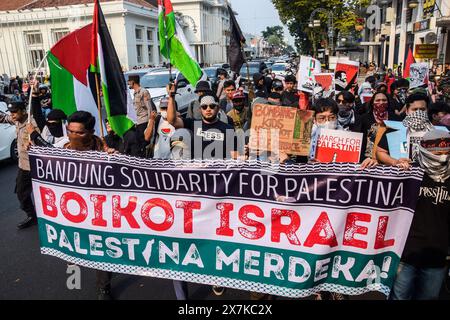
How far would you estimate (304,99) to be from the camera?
7.09m

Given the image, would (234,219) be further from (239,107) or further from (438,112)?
(438,112)

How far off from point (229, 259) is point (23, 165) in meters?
3.83

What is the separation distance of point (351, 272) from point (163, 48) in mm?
3731

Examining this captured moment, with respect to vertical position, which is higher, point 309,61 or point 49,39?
point 49,39

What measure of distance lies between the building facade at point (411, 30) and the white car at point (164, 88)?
691cm

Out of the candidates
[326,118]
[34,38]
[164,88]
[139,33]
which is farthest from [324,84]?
[139,33]

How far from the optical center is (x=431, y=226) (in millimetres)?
2666

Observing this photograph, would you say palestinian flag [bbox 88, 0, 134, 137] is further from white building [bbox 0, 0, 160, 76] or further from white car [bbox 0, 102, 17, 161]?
white building [bbox 0, 0, 160, 76]

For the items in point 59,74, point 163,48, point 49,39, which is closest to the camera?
point 59,74

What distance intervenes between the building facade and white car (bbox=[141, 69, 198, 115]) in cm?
691

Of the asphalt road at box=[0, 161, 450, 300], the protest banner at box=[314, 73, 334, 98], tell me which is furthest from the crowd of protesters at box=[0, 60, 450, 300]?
the protest banner at box=[314, 73, 334, 98]

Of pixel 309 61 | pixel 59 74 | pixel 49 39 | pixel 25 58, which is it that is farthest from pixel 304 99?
pixel 25 58

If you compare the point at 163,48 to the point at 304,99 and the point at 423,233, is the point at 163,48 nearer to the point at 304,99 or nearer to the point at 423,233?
the point at 304,99

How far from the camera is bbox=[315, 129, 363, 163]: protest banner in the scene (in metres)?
3.82
